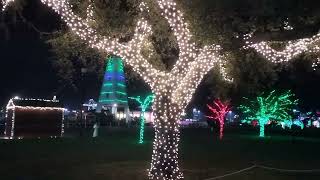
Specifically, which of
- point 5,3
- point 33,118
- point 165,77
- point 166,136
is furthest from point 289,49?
point 33,118

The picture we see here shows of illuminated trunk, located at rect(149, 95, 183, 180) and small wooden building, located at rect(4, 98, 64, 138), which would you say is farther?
small wooden building, located at rect(4, 98, 64, 138)

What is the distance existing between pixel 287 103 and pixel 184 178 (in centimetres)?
4969

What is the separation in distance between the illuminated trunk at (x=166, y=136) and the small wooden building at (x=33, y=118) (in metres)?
24.2

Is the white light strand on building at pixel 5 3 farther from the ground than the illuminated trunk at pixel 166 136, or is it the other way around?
the white light strand on building at pixel 5 3

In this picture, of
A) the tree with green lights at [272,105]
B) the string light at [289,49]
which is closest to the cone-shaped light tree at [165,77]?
the string light at [289,49]

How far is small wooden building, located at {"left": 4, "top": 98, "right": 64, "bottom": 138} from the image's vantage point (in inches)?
1455

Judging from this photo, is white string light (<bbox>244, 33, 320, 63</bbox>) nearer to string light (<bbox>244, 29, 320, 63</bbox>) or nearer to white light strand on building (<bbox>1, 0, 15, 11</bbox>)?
string light (<bbox>244, 29, 320, 63</bbox>)

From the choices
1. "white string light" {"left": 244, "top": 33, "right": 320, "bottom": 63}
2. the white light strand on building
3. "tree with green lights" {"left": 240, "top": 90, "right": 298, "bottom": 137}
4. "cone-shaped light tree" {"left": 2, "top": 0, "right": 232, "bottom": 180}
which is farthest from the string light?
"tree with green lights" {"left": 240, "top": 90, "right": 298, "bottom": 137}

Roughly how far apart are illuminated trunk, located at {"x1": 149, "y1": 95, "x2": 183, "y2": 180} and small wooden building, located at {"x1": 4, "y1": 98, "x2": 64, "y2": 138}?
2418cm

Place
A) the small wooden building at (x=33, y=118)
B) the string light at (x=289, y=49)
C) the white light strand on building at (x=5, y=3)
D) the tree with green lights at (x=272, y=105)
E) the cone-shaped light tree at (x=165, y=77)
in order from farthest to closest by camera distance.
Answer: the tree with green lights at (x=272, y=105) → the small wooden building at (x=33, y=118) → the string light at (x=289, y=49) → the cone-shaped light tree at (x=165, y=77) → the white light strand on building at (x=5, y=3)

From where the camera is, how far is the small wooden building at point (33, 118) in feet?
121

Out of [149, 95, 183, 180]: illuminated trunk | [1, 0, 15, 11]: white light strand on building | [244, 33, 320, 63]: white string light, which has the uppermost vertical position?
[1, 0, 15, 11]: white light strand on building

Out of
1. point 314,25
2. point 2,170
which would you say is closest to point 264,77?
point 314,25

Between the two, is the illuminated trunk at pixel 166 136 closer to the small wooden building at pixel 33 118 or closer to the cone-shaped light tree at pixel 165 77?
the cone-shaped light tree at pixel 165 77
